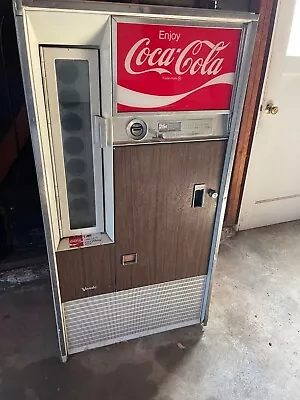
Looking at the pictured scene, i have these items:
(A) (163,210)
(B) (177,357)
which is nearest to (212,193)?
(A) (163,210)

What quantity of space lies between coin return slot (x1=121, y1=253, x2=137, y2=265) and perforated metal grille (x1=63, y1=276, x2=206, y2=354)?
6.1 inches

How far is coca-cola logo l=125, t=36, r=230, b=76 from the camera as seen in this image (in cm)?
110

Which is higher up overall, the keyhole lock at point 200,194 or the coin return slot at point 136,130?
the coin return slot at point 136,130

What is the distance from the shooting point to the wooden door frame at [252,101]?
6.15 ft

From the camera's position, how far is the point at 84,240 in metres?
1.37

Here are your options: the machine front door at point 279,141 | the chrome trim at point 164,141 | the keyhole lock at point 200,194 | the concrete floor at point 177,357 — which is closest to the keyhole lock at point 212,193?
the keyhole lock at point 200,194

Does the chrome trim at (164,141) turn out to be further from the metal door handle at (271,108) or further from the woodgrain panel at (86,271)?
the metal door handle at (271,108)

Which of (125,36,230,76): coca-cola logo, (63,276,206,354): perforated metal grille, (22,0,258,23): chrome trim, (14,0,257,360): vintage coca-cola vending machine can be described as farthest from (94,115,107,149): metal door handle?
(63,276,206,354): perforated metal grille

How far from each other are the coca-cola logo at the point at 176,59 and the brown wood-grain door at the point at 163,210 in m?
0.26

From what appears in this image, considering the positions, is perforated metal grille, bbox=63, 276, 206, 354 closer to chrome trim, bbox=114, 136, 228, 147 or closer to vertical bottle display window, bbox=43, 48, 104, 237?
vertical bottle display window, bbox=43, 48, 104, 237

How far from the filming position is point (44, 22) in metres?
0.98

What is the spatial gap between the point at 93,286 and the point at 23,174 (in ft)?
2.69

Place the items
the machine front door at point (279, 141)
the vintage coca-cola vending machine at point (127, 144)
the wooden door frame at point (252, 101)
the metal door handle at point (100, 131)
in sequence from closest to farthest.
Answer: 1. the vintage coca-cola vending machine at point (127, 144)
2. the metal door handle at point (100, 131)
3. the wooden door frame at point (252, 101)
4. the machine front door at point (279, 141)

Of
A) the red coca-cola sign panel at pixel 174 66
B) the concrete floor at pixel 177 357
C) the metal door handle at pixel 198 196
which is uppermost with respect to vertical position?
the red coca-cola sign panel at pixel 174 66
